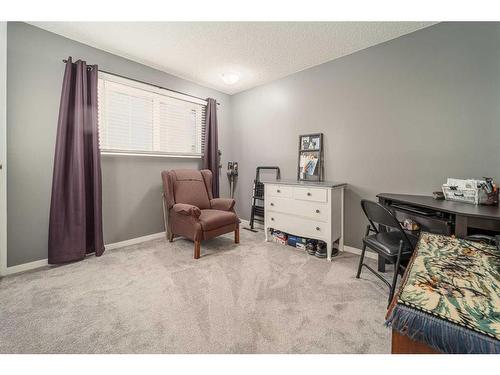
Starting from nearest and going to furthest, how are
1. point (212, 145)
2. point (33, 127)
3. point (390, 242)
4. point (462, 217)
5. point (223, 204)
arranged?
point (462, 217) → point (390, 242) → point (33, 127) → point (223, 204) → point (212, 145)

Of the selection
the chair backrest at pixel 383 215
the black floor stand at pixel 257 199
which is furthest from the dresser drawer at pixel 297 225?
the chair backrest at pixel 383 215

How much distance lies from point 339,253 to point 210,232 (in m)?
1.60

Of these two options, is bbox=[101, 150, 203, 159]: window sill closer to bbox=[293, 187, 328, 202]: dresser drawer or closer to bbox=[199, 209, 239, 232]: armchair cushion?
Answer: bbox=[199, 209, 239, 232]: armchair cushion

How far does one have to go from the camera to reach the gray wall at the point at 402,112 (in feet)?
6.29

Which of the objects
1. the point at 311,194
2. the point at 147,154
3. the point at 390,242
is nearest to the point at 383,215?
the point at 390,242

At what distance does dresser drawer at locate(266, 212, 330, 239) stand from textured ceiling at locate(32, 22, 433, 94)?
2.00 metres

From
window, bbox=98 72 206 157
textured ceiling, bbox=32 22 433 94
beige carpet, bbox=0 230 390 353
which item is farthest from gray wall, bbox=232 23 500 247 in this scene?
window, bbox=98 72 206 157

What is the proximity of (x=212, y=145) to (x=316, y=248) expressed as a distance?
2.27 m

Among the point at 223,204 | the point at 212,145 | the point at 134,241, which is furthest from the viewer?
the point at 212,145

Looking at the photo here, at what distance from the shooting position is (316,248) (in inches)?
103

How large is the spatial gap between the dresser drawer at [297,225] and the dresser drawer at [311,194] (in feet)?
0.87

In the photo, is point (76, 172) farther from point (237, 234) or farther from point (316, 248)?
point (316, 248)

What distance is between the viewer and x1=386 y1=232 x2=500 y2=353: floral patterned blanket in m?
0.60

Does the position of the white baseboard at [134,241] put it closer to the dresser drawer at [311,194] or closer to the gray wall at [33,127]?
the gray wall at [33,127]
